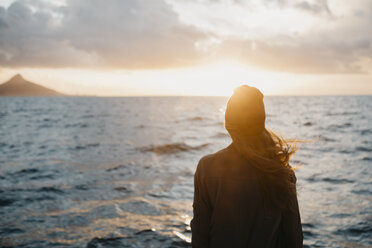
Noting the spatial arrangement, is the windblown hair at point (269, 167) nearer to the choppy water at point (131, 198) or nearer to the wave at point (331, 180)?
the choppy water at point (131, 198)

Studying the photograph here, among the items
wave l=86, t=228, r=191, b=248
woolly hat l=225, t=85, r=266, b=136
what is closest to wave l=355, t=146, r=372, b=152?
wave l=86, t=228, r=191, b=248

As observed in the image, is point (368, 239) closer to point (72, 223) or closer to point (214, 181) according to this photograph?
point (214, 181)

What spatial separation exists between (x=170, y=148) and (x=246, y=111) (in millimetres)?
15045

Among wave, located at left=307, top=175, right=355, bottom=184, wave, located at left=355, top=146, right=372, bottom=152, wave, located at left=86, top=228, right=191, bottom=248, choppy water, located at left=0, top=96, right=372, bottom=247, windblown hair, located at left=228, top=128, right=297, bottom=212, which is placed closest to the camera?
windblown hair, located at left=228, top=128, right=297, bottom=212

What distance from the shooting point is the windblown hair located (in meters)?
1.81

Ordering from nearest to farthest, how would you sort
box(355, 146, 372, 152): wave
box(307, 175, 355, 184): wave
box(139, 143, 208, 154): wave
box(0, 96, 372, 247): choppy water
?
box(0, 96, 372, 247): choppy water < box(307, 175, 355, 184): wave < box(355, 146, 372, 152): wave < box(139, 143, 208, 154): wave

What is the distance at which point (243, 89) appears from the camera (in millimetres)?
1864

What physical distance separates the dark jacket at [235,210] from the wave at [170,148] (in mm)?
13675

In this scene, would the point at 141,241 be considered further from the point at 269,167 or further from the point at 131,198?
the point at 269,167

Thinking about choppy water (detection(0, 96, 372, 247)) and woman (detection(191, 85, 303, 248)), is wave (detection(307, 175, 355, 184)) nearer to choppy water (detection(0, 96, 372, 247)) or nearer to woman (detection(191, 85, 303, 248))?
choppy water (detection(0, 96, 372, 247))

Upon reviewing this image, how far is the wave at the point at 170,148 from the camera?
627 inches

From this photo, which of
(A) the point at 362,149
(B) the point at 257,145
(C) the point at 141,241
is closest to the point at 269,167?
(B) the point at 257,145

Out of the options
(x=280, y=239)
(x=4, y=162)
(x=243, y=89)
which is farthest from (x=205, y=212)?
(x=4, y=162)

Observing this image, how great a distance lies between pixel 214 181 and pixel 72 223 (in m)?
5.49
